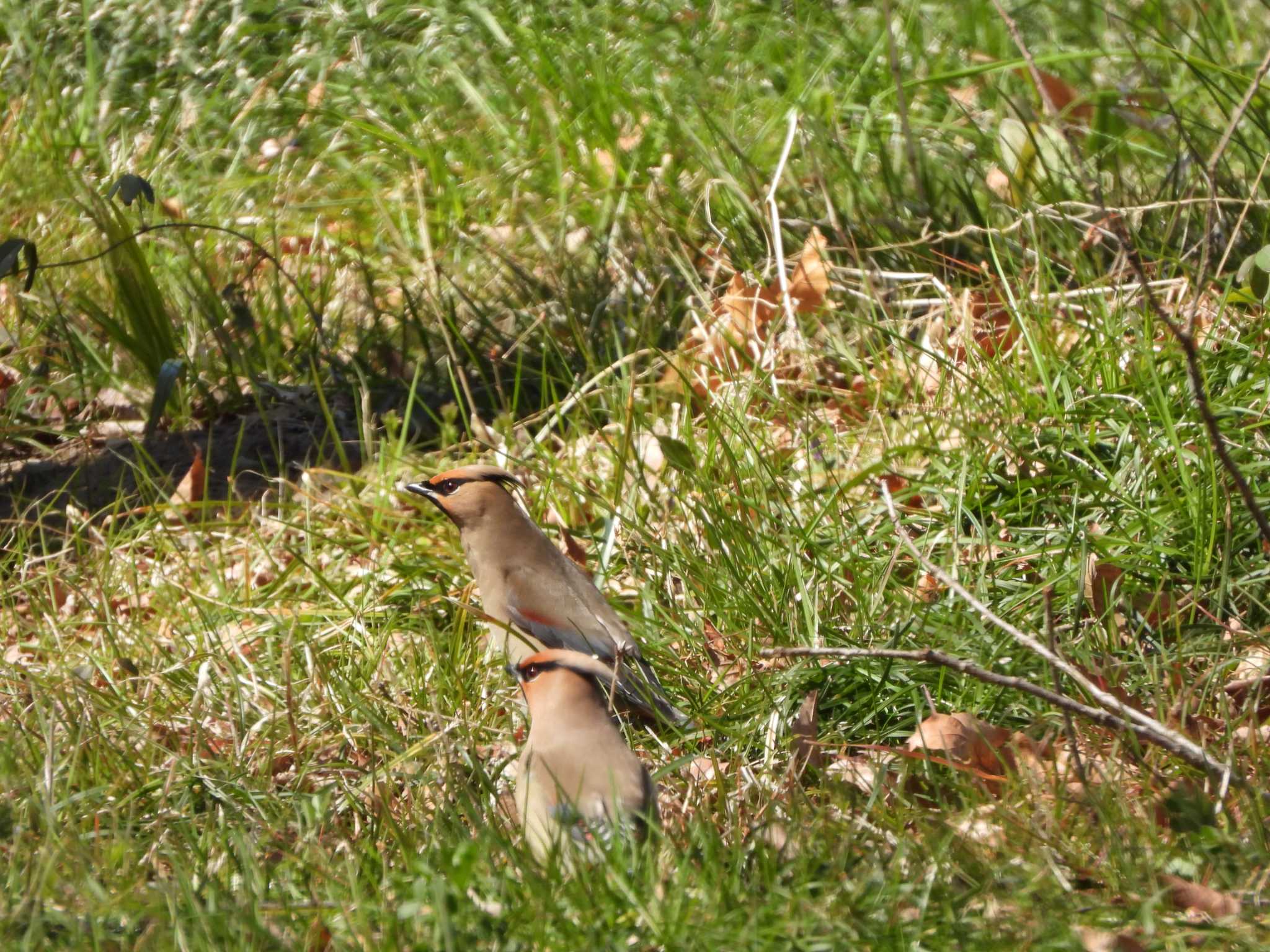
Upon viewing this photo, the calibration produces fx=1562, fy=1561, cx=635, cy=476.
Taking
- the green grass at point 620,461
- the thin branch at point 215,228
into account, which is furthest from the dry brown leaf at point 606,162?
the thin branch at point 215,228

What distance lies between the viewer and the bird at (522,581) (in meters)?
3.60

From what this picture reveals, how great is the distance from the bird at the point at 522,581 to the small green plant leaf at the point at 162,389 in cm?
83

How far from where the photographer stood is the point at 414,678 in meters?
3.54

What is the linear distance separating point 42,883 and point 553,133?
376 cm

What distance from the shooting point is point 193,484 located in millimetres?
4691

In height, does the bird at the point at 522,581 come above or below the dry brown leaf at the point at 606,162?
below

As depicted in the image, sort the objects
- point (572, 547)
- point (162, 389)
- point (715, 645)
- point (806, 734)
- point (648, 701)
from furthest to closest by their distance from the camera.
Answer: point (162, 389) → point (572, 547) → point (715, 645) → point (648, 701) → point (806, 734)


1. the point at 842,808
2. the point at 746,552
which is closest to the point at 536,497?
the point at 746,552

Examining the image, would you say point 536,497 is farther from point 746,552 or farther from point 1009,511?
point 1009,511

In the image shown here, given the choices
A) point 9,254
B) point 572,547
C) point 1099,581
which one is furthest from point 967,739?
point 9,254

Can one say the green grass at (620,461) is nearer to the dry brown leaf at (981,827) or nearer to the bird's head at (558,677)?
the dry brown leaf at (981,827)

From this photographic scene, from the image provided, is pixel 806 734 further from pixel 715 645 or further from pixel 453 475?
pixel 453 475

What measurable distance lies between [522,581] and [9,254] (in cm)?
152

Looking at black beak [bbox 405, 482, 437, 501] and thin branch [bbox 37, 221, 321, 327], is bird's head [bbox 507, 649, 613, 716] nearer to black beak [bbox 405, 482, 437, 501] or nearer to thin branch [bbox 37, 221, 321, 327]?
black beak [bbox 405, 482, 437, 501]
